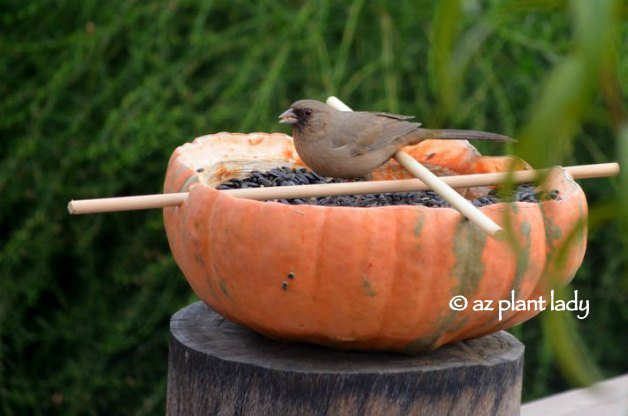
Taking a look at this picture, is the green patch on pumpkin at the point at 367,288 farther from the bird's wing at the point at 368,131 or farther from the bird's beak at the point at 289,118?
the bird's beak at the point at 289,118

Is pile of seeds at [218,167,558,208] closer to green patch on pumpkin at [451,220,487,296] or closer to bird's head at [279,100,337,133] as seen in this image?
bird's head at [279,100,337,133]

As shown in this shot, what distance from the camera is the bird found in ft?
8.08

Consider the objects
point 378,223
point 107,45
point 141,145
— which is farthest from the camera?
point 107,45

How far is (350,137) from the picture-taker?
8.21 feet

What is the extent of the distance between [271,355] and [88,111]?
2045mm

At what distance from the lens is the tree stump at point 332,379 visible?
6.66ft

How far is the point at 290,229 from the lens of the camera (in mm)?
1929

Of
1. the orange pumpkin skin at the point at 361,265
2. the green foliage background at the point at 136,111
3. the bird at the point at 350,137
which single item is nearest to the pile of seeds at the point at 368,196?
the bird at the point at 350,137

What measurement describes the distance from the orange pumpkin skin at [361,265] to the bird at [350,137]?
0.48 metres

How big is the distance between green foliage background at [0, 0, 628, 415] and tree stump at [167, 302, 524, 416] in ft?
4.51

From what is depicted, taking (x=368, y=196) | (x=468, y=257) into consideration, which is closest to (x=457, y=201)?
(x=468, y=257)

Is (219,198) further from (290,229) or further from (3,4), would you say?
(3,4)

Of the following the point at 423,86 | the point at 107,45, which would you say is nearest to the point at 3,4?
the point at 107,45

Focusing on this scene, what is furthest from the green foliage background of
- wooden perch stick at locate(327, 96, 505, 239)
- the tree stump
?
wooden perch stick at locate(327, 96, 505, 239)
